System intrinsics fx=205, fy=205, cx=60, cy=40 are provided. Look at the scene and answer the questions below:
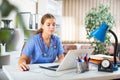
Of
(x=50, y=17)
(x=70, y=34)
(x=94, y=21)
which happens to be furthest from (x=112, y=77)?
(x=70, y=34)

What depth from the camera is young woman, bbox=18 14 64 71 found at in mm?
2168

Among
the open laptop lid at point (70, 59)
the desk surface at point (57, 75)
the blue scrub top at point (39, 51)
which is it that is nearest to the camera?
the desk surface at point (57, 75)

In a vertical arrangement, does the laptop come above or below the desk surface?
above

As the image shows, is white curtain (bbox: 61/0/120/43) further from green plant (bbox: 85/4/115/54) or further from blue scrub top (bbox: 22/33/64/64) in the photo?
blue scrub top (bbox: 22/33/64/64)

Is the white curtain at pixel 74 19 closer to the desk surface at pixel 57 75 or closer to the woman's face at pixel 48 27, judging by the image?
the woman's face at pixel 48 27

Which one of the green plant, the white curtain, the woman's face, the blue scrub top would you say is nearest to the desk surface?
the blue scrub top

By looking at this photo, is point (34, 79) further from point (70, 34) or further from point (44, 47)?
point (70, 34)

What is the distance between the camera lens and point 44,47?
2.20 metres

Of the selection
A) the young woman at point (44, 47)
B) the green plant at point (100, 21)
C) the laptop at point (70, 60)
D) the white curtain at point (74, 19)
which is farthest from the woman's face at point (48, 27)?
the white curtain at point (74, 19)

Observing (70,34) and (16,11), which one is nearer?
(16,11)

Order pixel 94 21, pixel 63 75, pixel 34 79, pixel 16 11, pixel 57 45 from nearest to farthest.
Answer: pixel 16 11
pixel 34 79
pixel 63 75
pixel 57 45
pixel 94 21

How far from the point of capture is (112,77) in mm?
1611

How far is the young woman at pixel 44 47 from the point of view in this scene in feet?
7.11

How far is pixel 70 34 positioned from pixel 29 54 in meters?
3.86
